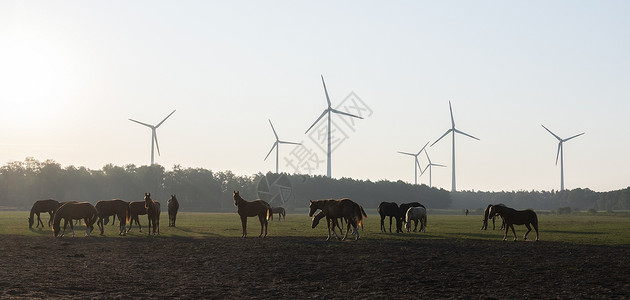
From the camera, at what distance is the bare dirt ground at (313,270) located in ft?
52.4

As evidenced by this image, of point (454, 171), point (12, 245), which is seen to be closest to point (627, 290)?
point (12, 245)

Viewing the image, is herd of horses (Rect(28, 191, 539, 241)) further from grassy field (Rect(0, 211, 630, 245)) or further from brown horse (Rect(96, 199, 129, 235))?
grassy field (Rect(0, 211, 630, 245))

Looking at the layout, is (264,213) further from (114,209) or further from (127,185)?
(127,185)

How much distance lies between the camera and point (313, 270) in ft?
66.1

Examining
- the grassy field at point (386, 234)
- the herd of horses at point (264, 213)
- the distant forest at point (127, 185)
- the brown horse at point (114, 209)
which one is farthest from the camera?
the distant forest at point (127, 185)

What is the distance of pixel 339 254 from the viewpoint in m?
24.7

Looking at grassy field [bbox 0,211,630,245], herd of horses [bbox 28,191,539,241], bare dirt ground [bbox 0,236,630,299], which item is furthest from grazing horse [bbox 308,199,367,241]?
bare dirt ground [bbox 0,236,630,299]

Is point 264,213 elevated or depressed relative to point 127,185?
depressed

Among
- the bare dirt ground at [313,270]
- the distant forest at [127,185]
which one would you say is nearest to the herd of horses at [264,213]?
the bare dirt ground at [313,270]

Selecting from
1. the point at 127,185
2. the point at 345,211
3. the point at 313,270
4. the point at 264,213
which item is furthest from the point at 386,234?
the point at 127,185

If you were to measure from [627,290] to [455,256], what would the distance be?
8092mm

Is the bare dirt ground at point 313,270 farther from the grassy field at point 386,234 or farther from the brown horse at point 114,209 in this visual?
the brown horse at point 114,209

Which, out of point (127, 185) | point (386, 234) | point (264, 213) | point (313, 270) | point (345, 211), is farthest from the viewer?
point (127, 185)

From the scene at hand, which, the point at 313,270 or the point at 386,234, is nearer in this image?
the point at 313,270
